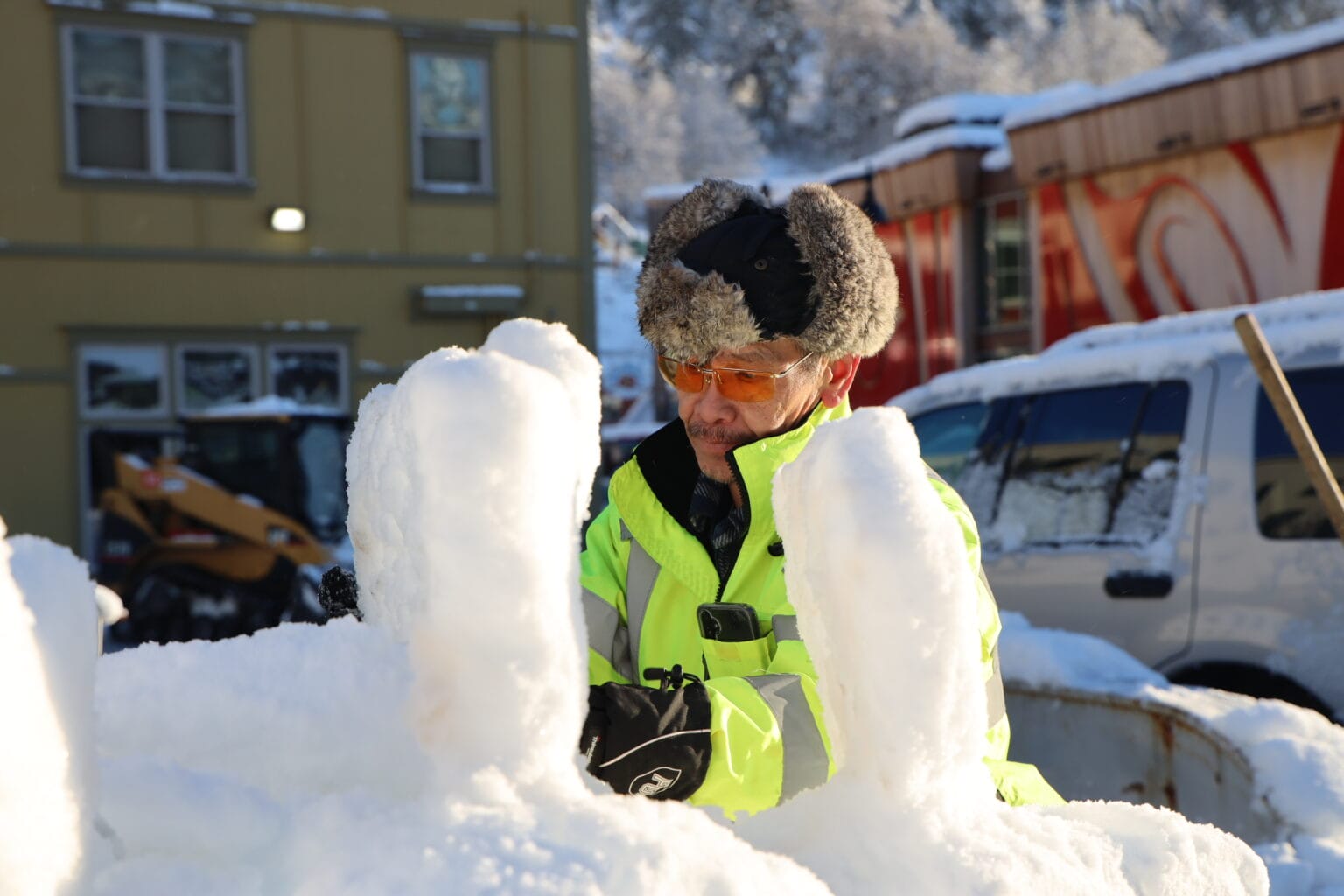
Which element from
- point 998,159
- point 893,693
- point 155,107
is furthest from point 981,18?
point 893,693

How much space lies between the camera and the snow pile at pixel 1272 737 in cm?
261

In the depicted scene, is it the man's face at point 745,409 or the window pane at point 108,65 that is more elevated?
the window pane at point 108,65

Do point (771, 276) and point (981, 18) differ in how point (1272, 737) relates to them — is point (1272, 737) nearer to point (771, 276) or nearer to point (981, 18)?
point (771, 276)

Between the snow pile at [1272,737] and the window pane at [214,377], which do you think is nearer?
the snow pile at [1272,737]

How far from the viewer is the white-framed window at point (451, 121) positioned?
14.9 meters

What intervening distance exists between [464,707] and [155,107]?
48.3ft

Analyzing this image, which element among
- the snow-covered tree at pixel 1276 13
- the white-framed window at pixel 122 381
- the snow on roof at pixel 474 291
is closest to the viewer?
the white-framed window at pixel 122 381

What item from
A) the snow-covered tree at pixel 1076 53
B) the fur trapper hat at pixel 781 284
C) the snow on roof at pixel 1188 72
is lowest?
the fur trapper hat at pixel 781 284

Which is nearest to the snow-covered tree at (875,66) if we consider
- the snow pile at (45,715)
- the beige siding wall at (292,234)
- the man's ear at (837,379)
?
the beige siding wall at (292,234)

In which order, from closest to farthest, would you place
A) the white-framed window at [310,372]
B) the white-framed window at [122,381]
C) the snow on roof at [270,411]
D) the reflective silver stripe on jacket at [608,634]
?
the reflective silver stripe on jacket at [608,634], the snow on roof at [270,411], the white-framed window at [122,381], the white-framed window at [310,372]

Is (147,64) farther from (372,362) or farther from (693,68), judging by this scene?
(693,68)

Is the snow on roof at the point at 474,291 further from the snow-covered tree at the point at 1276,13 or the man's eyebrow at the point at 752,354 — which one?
the snow-covered tree at the point at 1276,13

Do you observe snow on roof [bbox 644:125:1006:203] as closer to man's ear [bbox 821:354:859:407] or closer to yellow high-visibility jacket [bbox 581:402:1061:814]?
man's ear [bbox 821:354:859:407]

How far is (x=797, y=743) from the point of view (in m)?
1.48
